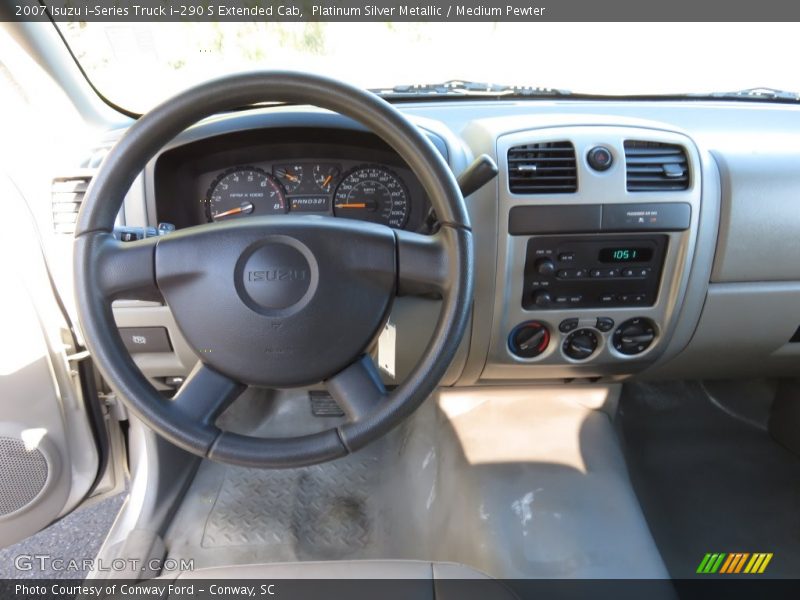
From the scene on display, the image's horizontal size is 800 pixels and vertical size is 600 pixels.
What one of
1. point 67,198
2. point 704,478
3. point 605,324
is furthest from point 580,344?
point 67,198

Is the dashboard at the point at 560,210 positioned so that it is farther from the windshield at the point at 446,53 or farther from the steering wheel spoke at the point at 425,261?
the steering wheel spoke at the point at 425,261

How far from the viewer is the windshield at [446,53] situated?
1462mm

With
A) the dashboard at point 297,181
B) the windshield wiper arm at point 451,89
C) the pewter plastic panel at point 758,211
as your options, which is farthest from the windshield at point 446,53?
the pewter plastic panel at point 758,211

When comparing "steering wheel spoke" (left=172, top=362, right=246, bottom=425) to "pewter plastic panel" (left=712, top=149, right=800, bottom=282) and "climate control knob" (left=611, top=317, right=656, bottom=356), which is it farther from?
"pewter plastic panel" (left=712, top=149, right=800, bottom=282)

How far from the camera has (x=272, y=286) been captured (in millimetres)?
941

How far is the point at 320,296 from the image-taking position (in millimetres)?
952

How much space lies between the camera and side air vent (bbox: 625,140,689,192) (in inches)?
51.6

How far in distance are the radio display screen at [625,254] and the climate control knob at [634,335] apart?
17 centimetres

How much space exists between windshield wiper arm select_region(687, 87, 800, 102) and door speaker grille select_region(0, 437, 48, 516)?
217 centimetres

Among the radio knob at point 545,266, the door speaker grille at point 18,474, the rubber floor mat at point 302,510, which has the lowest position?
the rubber floor mat at point 302,510

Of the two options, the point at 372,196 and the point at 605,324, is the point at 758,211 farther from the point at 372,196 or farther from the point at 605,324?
the point at 372,196

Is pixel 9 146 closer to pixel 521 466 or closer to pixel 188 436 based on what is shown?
pixel 188 436

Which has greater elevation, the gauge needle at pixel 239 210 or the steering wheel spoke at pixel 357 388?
the gauge needle at pixel 239 210

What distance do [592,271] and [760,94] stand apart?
0.93 m
